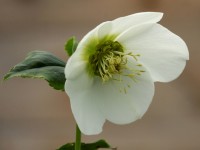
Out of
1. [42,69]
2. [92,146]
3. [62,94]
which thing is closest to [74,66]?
[42,69]

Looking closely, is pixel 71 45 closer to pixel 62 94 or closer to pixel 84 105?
pixel 84 105

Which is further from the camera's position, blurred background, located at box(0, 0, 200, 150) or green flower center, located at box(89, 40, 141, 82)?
blurred background, located at box(0, 0, 200, 150)

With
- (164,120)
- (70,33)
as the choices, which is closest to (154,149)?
(164,120)

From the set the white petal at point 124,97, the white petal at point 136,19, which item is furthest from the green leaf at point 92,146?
the white petal at point 136,19

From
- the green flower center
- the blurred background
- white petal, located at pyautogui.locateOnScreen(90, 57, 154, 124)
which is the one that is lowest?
the blurred background

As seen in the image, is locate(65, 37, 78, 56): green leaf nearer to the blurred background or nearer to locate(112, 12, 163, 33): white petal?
locate(112, 12, 163, 33): white petal

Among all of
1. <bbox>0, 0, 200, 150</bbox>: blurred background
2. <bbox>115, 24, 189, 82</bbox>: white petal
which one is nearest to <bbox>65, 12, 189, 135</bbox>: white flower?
<bbox>115, 24, 189, 82</bbox>: white petal

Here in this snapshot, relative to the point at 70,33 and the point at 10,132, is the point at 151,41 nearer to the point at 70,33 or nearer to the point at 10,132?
the point at 70,33

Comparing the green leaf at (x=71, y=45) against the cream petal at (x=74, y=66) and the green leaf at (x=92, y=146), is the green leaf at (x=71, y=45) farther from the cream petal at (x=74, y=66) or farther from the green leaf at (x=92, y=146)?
the green leaf at (x=92, y=146)
